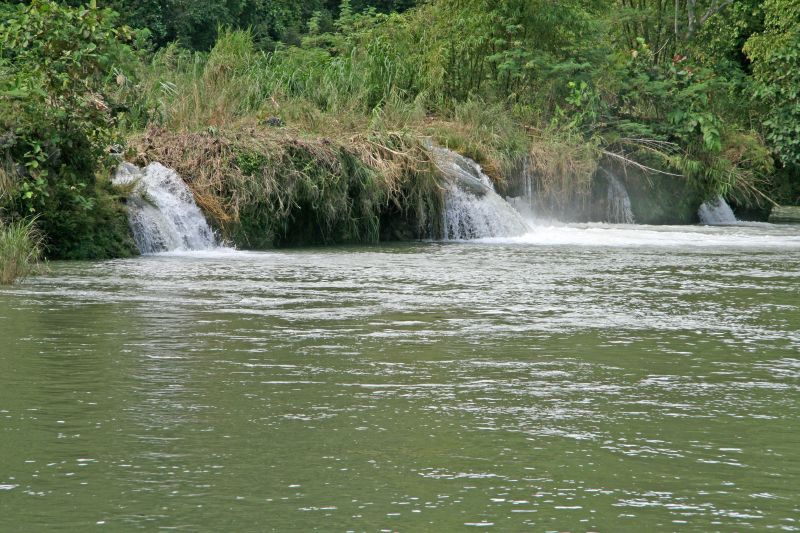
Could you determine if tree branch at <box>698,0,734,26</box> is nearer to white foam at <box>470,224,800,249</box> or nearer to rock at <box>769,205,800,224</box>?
rock at <box>769,205,800,224</box>

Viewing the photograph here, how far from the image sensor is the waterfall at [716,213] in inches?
1221

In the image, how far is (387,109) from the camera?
998 inches

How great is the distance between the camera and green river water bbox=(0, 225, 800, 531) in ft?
18.9

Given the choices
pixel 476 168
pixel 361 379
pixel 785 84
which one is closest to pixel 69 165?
pixel 476 168

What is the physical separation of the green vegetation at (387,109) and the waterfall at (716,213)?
18.0 inches

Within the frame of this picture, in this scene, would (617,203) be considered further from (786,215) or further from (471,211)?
(786,215)

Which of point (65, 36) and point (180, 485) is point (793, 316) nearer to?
point (180, 485)

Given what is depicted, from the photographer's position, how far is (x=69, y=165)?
60.3ft

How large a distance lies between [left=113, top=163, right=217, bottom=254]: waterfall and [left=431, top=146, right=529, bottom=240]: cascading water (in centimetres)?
Answer: 506

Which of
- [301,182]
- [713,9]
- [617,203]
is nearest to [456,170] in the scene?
[301,182]

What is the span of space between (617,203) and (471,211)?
5805 mm

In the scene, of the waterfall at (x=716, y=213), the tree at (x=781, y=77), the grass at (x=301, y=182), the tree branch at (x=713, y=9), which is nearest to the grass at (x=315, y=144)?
the grass at (x=301, y=182)

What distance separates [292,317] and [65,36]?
7828 mm

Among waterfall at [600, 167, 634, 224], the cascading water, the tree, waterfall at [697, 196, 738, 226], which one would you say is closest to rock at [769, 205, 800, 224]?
waterfall at [697, 196, 738, 226]
